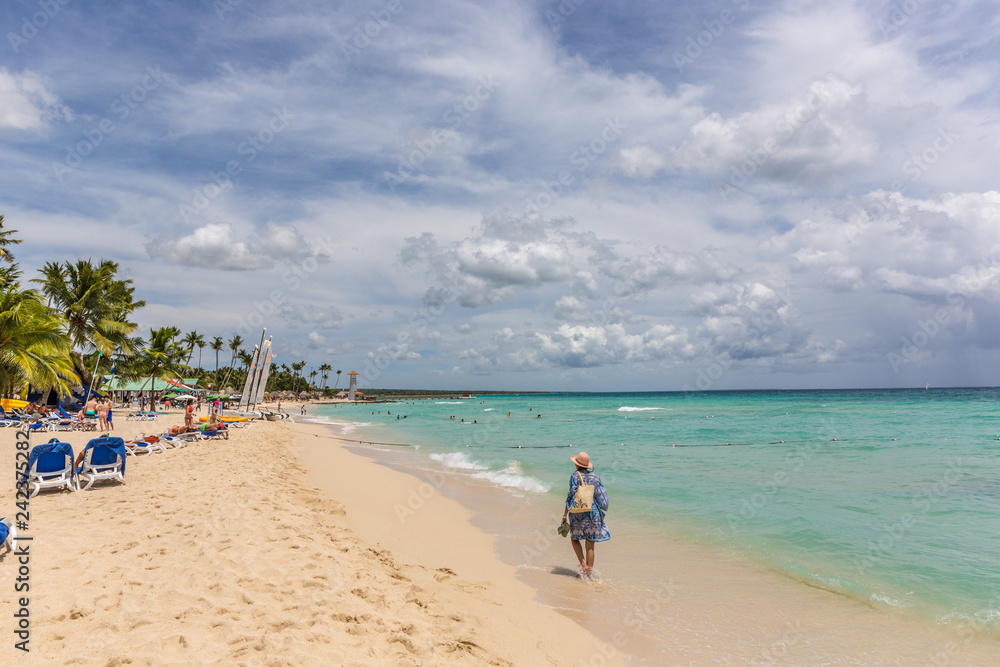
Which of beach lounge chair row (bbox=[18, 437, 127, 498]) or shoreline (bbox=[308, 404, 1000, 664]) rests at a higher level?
beach lounge chair row (bbox=[18, 437, 127, 498])

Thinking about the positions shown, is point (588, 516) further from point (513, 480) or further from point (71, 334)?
point (71, 334)

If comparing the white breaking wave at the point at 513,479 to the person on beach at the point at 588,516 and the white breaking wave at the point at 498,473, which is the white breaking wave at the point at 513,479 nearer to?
the white breaking wave at the point at 498,473

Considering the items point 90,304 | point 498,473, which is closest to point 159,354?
point 90,304

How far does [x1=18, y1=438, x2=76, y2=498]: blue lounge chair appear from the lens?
9242 millimetres

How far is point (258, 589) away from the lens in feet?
16.3

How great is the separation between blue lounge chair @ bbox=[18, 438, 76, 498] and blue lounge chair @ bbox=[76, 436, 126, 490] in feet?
0.62

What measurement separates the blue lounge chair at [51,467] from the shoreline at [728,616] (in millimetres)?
8140

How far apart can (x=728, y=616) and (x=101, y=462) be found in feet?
36.9

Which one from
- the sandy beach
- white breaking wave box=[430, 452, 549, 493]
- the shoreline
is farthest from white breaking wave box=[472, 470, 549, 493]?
the shoreline

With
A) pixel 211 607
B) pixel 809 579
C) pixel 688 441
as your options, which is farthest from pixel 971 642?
pixel 688 441

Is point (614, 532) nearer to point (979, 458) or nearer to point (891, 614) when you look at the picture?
point (891, 614)

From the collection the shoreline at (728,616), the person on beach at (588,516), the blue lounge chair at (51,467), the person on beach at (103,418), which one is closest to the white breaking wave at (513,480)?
the shoreline at (728,616)

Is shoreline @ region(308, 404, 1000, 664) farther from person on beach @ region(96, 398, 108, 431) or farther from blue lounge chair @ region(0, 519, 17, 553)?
person on beach @ region(96, 398, 108, 431)

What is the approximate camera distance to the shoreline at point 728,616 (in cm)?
543
